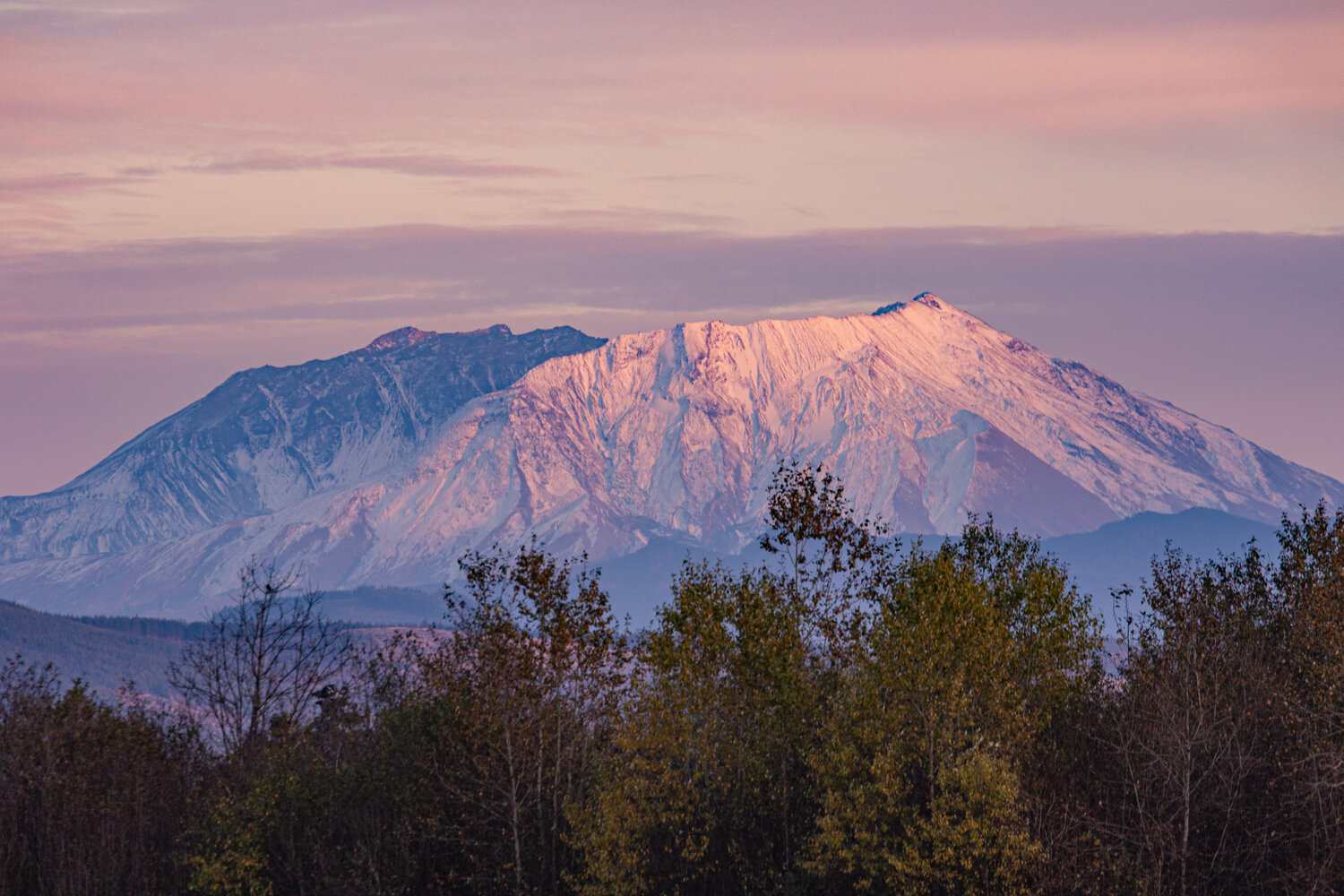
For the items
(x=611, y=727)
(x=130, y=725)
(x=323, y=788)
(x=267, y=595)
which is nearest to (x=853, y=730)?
(x=611, y=727)

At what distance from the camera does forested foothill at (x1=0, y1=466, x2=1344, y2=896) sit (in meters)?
55.0

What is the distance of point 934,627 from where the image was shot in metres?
58.9

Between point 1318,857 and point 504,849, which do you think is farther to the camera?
point 504,849

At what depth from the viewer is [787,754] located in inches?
2486

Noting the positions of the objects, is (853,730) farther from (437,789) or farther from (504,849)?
(437,789)

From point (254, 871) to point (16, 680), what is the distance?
24625mm

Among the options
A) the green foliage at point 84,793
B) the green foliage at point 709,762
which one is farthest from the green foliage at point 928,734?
the green foliage at point 84,793

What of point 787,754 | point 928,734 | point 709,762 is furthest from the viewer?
point 787,754

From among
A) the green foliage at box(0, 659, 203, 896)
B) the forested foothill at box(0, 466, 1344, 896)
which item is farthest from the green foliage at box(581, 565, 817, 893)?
the green foliage at box(0, 659, 203, 896)

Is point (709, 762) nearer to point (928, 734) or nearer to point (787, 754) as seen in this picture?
point (787, 754)

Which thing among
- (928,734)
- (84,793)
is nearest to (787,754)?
(928,734)

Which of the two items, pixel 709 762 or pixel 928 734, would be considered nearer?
pixel 928 734

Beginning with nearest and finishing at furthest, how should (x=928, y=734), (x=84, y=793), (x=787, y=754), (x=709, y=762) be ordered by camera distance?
1. (x=928, y=734)
2. (x=709, y=762)
3. (x=787, y=754)
4. (x=84, y=793)

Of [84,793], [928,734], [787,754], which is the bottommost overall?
[84,793]
